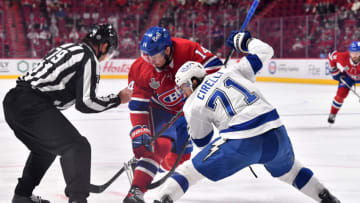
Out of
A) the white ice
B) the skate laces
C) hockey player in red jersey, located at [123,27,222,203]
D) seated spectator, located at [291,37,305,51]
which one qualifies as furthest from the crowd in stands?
the skate laces

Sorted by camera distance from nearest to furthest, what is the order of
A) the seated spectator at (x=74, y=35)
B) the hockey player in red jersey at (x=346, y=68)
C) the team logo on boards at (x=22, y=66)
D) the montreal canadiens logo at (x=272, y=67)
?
the hockey player in red jersey at (x=346, y=68) < the montreal canadiens logo at (x=272, y=67) < the team logo on boards at (x=22, y=66) < the seated spectator at (x=74, y=35)

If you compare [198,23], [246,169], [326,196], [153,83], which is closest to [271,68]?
[198,23]

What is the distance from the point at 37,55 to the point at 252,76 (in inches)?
524

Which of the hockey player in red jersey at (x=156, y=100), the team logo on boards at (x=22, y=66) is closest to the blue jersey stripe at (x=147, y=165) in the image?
the hockey player in red jersey at (x=156, y=100)

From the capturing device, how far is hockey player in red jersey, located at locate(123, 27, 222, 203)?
3078 mm

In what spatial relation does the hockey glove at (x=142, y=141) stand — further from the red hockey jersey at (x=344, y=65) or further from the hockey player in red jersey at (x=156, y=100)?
the red hockey jersey at (x=344, y=65)

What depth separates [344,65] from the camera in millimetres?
7570

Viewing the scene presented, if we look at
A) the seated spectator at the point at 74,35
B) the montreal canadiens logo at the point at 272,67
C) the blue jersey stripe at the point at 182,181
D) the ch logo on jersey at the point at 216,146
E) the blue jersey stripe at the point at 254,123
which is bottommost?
the montreal canadiens logo at the point at 272,67

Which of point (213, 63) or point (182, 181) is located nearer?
point (182, 181)

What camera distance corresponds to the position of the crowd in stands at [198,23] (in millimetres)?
13625

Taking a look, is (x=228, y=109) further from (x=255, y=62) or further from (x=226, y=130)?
(x=255, y=62)

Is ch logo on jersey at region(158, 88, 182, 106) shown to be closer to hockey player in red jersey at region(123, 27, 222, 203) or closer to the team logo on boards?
hockey player in red jersey at region(123, 27, 222, 203)

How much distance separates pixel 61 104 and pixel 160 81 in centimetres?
67

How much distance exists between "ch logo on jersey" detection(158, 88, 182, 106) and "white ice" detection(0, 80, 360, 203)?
0.57 m
